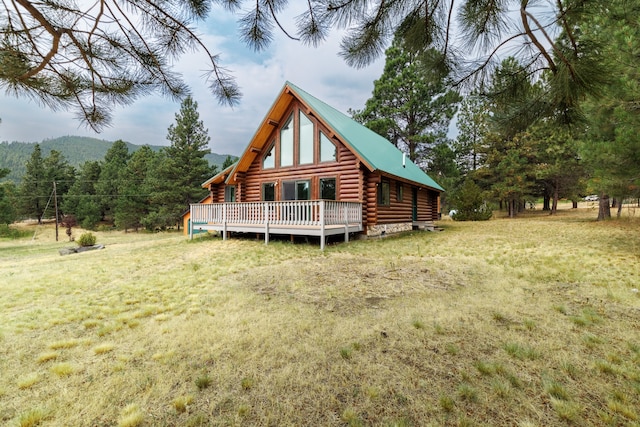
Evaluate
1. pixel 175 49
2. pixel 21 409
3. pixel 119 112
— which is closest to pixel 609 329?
pixel 21 409

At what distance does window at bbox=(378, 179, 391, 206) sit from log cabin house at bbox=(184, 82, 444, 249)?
0.15 ft

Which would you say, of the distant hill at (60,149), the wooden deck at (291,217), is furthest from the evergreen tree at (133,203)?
the distant hill at (60,149)

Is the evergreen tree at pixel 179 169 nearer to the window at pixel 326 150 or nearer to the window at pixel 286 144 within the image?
the window at pixel 286 144

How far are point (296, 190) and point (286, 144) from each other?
2446 millimetres

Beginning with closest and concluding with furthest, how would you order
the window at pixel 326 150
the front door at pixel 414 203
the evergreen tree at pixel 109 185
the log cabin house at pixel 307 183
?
the log cabin house at pixel 307 183 → the window at pixel 326 150 → the front door at pixel 414 203 → the evergreen tree at pixel 109 185

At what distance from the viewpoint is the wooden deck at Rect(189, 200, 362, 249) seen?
384 inches

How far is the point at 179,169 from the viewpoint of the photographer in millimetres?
27547

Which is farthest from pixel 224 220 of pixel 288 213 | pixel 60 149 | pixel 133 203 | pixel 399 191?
pixel 60 149

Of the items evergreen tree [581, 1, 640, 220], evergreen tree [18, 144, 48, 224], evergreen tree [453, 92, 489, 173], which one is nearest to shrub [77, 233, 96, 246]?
evergreen tree [581, 1, 640, 220]

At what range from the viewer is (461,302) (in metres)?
4.15

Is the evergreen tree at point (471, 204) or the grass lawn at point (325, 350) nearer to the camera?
the grass lawn at point (325, 350)

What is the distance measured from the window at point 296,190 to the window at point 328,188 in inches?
27.6

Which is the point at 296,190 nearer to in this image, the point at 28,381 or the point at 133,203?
the point at 28,381

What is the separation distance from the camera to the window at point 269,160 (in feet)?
45.5
